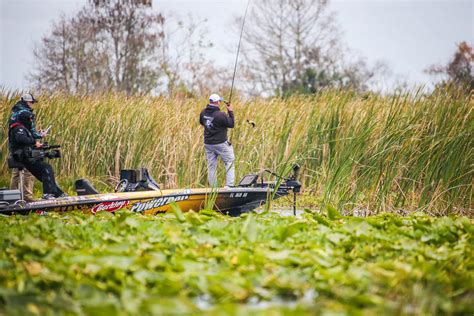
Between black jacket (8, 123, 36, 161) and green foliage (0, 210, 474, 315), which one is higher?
black jacket (8, 123, 36, 161)

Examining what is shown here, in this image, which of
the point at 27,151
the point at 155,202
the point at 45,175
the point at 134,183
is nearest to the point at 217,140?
the point at 134,183

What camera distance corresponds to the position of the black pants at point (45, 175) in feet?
35.2

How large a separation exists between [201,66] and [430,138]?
27488 mm

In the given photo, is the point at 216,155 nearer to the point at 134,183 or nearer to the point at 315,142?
the point at 315,142

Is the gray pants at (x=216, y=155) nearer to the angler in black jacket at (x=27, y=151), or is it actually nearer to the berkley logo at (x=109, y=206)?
the berkley logo at (x=109, y=206)

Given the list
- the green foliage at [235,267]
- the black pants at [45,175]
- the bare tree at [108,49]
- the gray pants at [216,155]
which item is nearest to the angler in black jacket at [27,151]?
the black pants at [45,175]

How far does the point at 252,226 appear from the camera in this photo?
245 inches

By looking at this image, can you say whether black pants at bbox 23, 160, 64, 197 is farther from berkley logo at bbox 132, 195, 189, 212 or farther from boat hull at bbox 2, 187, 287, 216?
berkley logo at bbox 132, 195, 189, 212

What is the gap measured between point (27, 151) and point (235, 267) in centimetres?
623

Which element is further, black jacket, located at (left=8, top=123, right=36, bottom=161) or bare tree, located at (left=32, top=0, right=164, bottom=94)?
bare tree, located at (left=32, top=0, right=164, bottom=94)

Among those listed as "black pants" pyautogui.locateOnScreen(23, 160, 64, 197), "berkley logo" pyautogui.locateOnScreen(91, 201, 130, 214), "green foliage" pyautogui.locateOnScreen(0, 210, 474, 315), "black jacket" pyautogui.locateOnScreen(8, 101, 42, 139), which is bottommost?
"berkley logo" pyautogui.locateOnScreen(91, 201, 130, 214)

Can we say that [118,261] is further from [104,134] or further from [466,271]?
[104,134]

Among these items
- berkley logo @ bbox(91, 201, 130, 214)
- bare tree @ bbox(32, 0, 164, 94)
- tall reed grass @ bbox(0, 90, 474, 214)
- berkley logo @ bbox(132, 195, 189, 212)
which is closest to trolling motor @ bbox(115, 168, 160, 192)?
berkley logo @ bbox(132, 195, 189, 212)

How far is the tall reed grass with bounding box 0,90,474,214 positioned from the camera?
9.57 metres
